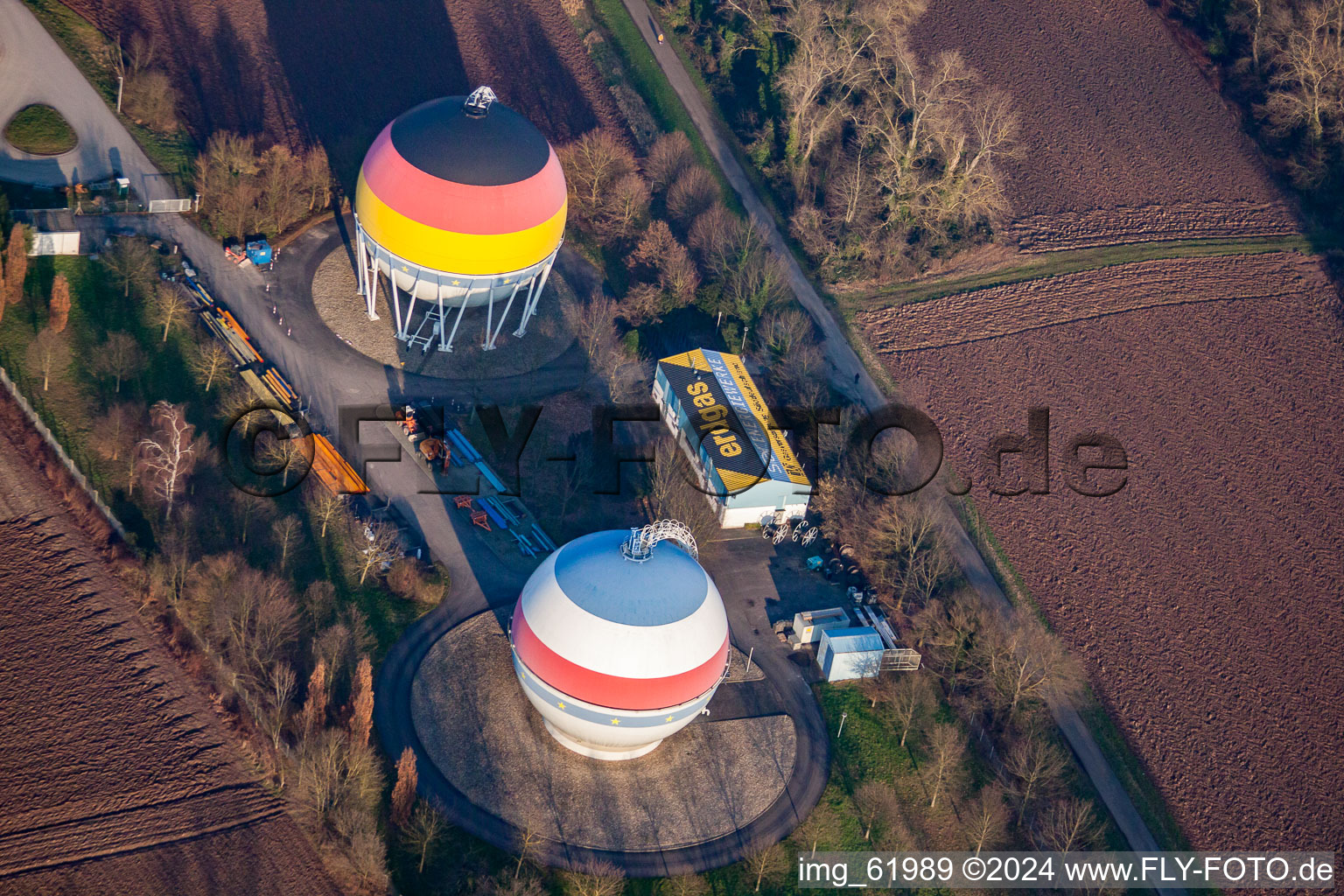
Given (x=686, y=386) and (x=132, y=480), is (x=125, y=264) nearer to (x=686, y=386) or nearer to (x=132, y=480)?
(x=132, y=480)

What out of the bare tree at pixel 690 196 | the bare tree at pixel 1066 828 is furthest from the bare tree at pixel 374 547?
the bare tree at pixel 690 196

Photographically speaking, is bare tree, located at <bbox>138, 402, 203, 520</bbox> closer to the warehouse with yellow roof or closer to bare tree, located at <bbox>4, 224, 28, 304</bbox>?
bare tree, located at <bbox>4, 224, 28, 304</bbox>

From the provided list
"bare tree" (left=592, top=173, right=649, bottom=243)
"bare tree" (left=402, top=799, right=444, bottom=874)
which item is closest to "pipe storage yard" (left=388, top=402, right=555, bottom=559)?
"bare tree" (left=402, top=799, right=444, bottom=874)

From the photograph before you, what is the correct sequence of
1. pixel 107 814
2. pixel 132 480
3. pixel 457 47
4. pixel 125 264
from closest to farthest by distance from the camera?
1. pixel 107 814
2. pixel 132 480
3. pixel 125 264
4. pixel 457 47

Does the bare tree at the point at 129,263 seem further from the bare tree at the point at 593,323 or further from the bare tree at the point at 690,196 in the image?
the bare tree at the point at 690,196

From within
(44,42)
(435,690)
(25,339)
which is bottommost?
(435,690)

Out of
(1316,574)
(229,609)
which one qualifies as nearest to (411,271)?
(229,609)
